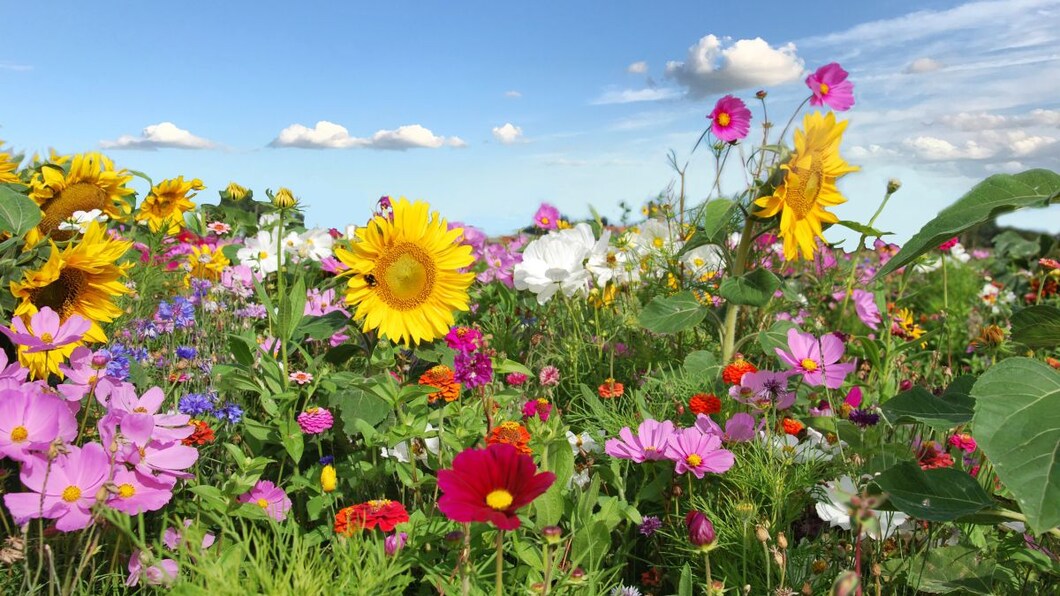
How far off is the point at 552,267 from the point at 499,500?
68.8 inches

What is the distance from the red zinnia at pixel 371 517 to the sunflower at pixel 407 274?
2.13 feet

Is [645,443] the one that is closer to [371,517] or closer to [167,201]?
[371,517]

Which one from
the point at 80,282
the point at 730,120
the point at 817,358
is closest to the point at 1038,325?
the point at 817,358

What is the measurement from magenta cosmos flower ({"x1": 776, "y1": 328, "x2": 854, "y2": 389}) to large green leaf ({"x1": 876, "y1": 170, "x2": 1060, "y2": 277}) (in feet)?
2.31

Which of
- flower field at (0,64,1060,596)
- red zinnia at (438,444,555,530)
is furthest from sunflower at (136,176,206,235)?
red zinnia at (438,444,555,530)

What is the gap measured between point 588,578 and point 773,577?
1.49 ft

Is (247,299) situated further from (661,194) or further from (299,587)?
(299,587)

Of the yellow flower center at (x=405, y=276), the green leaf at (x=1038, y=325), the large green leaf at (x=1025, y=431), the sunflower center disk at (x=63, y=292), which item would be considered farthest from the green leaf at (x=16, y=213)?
the green leaf at (x=1038, y=325)

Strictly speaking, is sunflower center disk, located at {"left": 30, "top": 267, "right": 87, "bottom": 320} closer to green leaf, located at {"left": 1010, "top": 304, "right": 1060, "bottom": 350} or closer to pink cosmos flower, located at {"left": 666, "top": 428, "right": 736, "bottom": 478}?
pink cosmos flower, located at {"left": 666, "top": 428, "right": 736, "bottom": 478}

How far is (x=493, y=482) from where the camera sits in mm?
1306

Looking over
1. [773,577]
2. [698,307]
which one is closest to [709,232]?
[698,307]

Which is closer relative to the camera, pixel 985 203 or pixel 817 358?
pixel 985 203

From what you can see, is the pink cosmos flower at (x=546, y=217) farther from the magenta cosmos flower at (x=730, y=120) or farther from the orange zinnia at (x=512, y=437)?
the orange zinnia at (x=512, y=437)

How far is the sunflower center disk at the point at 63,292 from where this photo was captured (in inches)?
91.0
